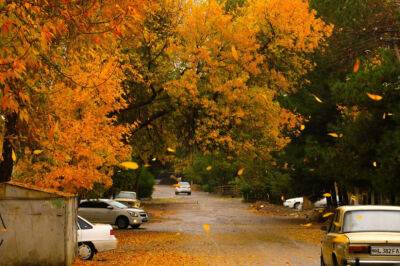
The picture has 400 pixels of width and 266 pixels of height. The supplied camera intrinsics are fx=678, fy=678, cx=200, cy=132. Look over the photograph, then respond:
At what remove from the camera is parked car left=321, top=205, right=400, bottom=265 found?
12.2 m

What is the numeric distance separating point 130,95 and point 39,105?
18.6m

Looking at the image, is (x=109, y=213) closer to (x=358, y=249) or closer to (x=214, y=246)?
(x=214, y=246)

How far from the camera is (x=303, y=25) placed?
2973cm

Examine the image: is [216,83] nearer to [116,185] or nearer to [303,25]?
[303,25]

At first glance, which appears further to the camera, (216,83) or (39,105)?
(216,83)

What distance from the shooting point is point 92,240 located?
66.3 feet

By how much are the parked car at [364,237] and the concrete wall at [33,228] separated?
21.4 ft

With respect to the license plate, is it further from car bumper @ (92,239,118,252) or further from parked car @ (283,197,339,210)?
parked car @ (283,197,339,210)

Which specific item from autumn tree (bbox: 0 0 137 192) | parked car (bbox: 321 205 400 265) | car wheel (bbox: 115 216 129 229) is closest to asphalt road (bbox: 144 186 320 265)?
car wheel (bbox: 115 216 129 229)

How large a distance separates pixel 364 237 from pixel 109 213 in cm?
2531

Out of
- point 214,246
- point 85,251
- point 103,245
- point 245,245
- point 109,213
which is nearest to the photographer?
point 85,251

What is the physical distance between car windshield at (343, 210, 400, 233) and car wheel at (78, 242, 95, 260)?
30.6 feet

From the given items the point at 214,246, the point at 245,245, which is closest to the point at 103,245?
the point at 214,246

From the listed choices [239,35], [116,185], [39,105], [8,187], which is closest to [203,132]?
[239,35]
